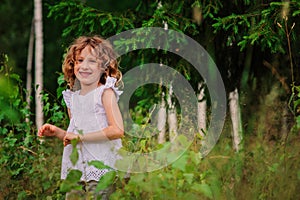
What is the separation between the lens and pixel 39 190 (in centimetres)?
512

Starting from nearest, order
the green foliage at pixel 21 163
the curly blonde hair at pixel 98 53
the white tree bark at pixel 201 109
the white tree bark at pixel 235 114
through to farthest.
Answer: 1. the curly blonde hair at pixel 98 53
2. the green foliage at pixel 21 163
3. the white tree bark at pixel 201 109
4. the white tree bark at pixel 235 114

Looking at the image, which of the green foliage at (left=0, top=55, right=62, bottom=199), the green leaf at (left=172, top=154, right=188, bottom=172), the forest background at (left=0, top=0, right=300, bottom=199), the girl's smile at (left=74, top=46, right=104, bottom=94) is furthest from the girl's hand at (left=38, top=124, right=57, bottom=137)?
the green foliage at (left=0, top=55, right=62, bottom=199)

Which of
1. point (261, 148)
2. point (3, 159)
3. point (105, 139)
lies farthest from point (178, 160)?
point (3, 159)

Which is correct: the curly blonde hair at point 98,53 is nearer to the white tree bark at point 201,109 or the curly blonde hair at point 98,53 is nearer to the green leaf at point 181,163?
the green leaf at point 181,163

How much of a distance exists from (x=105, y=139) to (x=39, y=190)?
1891 mm

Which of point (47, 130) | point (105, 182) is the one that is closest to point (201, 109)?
point (47, 130)

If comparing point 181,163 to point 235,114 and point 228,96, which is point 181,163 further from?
point 235,114

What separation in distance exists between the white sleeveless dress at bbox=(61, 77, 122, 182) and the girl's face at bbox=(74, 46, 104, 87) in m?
0.08

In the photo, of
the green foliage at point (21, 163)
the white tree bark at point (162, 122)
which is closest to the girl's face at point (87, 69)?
the green foliage at point (21, 163)

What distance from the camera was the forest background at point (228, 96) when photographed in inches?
178

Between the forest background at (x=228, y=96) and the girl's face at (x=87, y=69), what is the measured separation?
0.77 meters

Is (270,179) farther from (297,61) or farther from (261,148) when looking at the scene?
(297,61)

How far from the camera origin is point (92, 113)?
3553mm

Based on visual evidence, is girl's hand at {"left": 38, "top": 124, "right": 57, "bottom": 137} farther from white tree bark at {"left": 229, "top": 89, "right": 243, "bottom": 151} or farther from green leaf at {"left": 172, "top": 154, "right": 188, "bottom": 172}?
white tree bark at {"left": 229, "top": 89, "right": 243, "bottom": 151}
